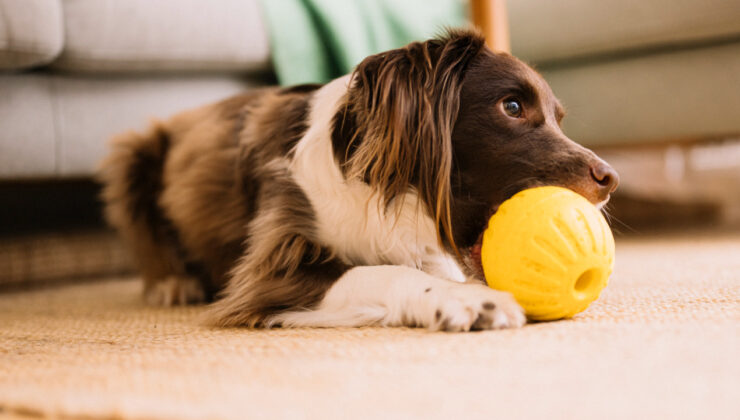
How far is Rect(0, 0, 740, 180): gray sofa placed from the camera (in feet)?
7.57

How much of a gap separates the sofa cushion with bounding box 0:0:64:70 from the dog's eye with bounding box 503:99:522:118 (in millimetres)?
1482

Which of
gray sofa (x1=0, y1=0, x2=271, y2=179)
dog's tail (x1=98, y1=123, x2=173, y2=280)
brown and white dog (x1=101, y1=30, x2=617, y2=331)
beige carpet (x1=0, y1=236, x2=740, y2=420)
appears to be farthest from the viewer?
dog's tail (x1=98, y1=123, x2=173, y2=280)

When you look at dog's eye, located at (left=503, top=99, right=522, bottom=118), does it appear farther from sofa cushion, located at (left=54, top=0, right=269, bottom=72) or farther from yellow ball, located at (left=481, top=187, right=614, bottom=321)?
sofa cushion, located at (left=54, top=0, right=269, bottom=72)

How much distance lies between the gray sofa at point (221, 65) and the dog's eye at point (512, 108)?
135 centimetres

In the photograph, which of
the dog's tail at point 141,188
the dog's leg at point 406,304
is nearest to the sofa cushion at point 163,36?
the dog's tail at point 141,188

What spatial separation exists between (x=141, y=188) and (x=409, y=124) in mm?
1185

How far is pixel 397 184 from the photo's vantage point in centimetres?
159

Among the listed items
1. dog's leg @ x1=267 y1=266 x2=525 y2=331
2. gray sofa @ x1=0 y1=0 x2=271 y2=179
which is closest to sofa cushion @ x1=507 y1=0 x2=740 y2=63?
gray sofa @ x1=0 y1=0 x2=271 y2=179

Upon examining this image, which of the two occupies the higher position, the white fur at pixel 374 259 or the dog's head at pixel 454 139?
the dog's head at pixel 454 139

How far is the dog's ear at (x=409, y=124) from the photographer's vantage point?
155 centimetres

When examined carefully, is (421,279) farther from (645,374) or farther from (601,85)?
(601,85)

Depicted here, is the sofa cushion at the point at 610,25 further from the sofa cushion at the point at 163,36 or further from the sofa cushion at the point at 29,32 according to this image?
the sofa cushion at the point at 29,32

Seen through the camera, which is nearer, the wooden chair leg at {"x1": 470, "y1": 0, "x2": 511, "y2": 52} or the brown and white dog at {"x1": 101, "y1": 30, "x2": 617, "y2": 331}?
the brown and white dog at {"x1": 101, "y1": 30, "x2": 617, "y2": 331}

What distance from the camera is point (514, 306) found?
133 centimetres
